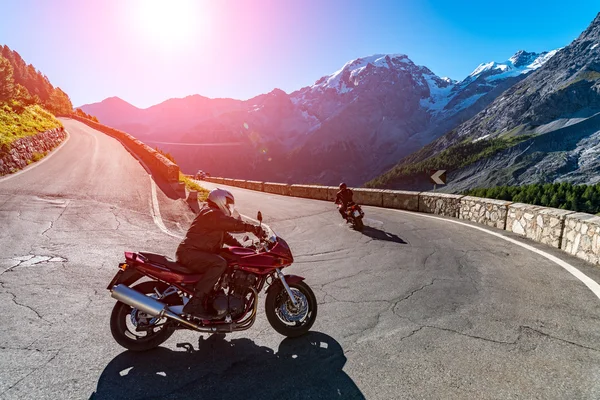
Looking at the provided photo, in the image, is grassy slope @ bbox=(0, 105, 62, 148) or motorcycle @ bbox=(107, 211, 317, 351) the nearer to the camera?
motorcycle @ bbox=(107, 211, 317, 351)

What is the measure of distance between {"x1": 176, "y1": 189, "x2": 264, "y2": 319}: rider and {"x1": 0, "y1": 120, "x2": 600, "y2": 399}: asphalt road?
540mm

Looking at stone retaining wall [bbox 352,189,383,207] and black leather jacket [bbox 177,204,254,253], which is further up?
black leather jacket [bbox 177,204,254,253]

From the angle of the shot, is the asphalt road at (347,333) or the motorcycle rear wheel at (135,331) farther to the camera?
the motorcycle rear wheel at (135,331)

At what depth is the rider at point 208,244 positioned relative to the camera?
12.1 feet

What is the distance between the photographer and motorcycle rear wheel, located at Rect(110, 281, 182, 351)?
3.62 m

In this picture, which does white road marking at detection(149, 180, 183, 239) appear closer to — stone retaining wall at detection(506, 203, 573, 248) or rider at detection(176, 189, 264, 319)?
rider at detection(176, 189, 264, 319)

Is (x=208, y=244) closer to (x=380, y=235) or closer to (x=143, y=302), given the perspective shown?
(x=143, y=302)

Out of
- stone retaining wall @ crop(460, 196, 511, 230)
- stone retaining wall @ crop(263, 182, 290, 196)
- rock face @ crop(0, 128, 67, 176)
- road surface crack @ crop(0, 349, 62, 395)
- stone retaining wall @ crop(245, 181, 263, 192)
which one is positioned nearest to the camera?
road surface crack @ crop(0, 349, 62, 395)

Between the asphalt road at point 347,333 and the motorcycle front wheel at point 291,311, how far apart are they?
0.16 metres

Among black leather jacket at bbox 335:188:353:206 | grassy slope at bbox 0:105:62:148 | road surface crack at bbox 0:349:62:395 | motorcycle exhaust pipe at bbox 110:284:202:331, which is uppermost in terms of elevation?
grassy slope at bbox 0:105:62:148

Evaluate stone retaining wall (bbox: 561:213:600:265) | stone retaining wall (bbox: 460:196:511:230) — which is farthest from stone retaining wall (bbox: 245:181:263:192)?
stone retaining wall (bbox: 561:213:600:265)

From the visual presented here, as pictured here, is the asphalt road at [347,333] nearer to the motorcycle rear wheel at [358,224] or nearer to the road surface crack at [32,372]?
the road surface crack at [32,372]

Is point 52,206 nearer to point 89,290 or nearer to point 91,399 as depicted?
point 89,290

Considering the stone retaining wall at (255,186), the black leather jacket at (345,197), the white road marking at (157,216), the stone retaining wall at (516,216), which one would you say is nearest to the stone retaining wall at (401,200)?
the stone retaining wall at (516,216)
